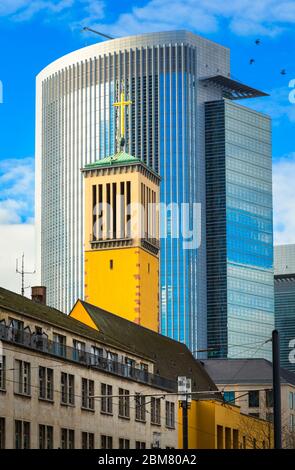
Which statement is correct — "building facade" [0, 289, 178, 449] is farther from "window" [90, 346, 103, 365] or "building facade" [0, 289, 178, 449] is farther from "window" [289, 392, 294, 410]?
"window" [289, 392, 294, 410]

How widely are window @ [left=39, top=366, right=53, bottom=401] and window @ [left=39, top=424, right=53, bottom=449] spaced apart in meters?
1.82

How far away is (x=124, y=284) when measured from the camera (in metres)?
162

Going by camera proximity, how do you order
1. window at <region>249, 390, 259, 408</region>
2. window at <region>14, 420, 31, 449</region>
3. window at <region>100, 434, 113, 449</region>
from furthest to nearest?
1. window at <region>249, 390, 259, 408</region>
2. window at <region>100, 434, 113, 449</region>
3. window at <region>14, 420, 31, 449</region>

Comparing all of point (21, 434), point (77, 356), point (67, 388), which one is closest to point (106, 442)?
point (77, 356)

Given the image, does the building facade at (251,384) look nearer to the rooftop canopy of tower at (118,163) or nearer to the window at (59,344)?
the rooftop canopy of tower at (118,163)

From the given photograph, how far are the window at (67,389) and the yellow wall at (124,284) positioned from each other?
72105mm

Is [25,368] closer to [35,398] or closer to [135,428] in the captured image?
[35,398]

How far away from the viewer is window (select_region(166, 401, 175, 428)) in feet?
354

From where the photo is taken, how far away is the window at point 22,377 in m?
76.4

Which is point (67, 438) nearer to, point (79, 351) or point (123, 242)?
point (79, 351)

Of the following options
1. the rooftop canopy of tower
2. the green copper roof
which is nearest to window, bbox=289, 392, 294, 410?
the rooftop canopy of tower

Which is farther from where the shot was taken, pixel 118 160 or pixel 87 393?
pixel 118 160

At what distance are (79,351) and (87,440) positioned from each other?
604cm
